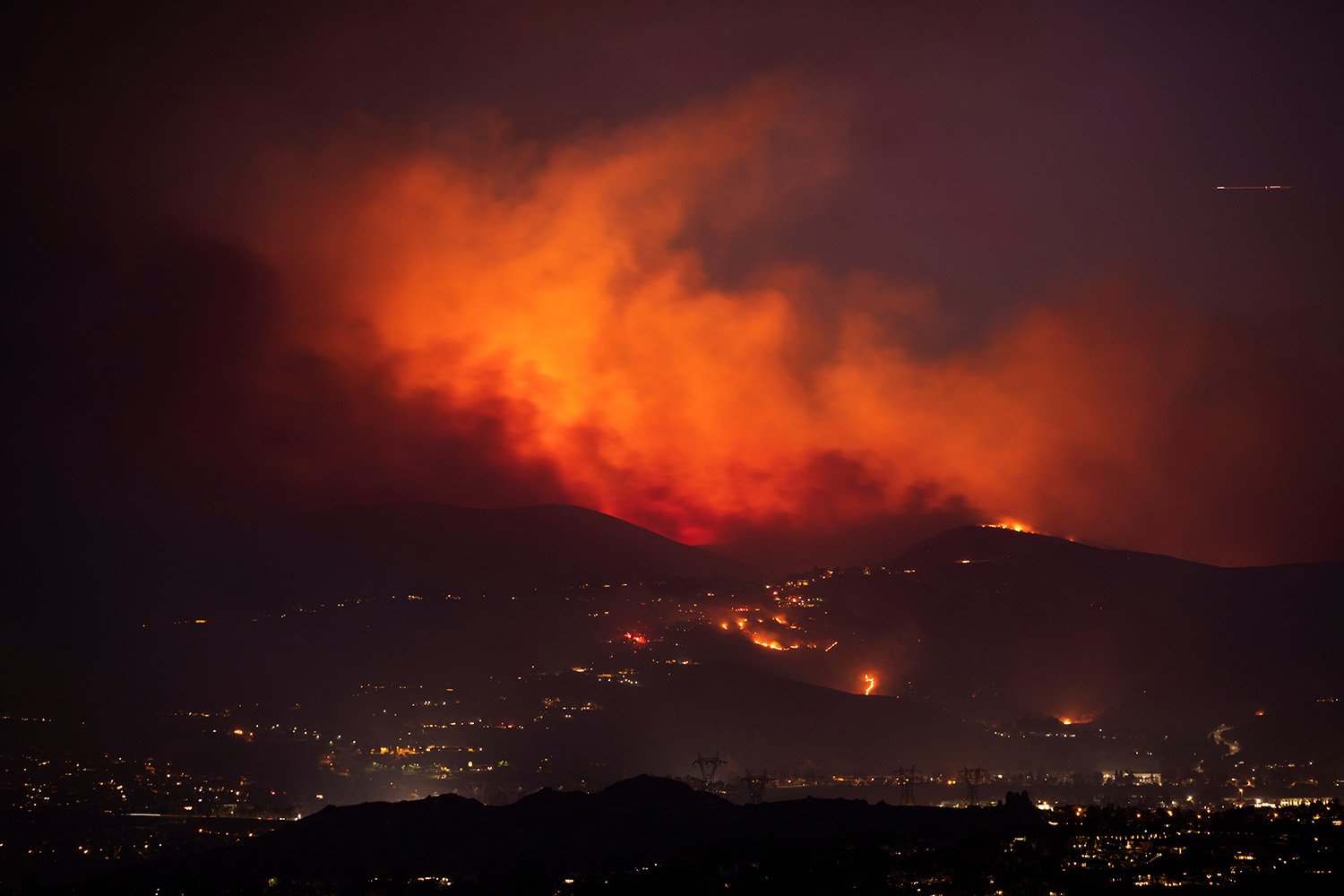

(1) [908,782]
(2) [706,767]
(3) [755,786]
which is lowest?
(1) [908,782]

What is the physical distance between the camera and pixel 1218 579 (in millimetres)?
172000

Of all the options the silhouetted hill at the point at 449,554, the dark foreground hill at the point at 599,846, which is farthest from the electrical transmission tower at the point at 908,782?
the silhouetted hill at the point at 449,554

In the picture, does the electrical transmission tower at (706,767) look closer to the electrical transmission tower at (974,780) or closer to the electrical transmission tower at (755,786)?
the electrical transmission tower at (755,786)

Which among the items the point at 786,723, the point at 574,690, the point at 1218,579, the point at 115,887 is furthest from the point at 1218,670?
the point at 115,887

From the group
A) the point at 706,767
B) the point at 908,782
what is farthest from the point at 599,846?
the point at 706,767

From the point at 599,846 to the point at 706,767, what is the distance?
44.7m

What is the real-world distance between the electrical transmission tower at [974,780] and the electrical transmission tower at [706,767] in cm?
2257

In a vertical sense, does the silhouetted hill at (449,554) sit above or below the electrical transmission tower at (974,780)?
above

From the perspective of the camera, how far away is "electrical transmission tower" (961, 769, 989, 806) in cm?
9439

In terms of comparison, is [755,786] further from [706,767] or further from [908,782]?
[706,767]

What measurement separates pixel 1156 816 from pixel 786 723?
181ft

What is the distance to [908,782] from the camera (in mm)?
98125

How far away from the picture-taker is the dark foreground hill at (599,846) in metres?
55.9

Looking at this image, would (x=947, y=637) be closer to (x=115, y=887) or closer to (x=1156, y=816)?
(x=1156, y=816)
